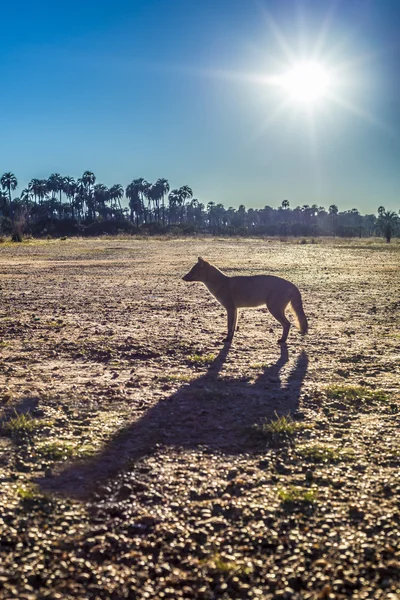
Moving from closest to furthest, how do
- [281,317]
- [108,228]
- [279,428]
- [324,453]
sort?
[324,453], [279,428], [281,317], [108,228]

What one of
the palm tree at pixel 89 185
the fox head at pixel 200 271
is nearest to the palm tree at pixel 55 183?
the palm tree at pixel 89 185

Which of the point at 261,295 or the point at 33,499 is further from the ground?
the point at 261,295

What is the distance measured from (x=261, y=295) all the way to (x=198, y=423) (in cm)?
500

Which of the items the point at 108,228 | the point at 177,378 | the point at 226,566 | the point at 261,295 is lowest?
the point at 226,566

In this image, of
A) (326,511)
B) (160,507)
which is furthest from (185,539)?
(326,511)

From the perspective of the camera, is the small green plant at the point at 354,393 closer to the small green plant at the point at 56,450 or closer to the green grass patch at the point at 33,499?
the small green plant at the point at 56,450

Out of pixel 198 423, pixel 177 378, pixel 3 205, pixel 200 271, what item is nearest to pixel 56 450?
pixel 198 423

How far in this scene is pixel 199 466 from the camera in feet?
16.3

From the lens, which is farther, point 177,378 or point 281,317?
point 281,317

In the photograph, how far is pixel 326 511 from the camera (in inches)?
165

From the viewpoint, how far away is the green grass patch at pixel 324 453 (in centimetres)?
511

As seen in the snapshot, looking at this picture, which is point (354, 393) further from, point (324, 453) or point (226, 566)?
point (226, 566)

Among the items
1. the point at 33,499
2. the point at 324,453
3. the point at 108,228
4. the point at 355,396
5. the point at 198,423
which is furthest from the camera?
the point at 108,228

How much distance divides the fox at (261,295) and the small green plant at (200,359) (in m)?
1.35
